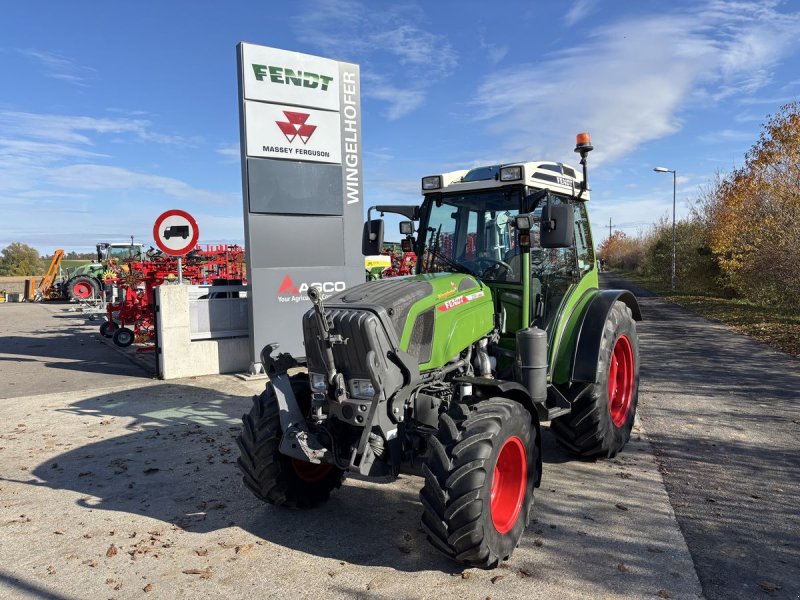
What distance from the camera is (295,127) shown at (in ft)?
29.7

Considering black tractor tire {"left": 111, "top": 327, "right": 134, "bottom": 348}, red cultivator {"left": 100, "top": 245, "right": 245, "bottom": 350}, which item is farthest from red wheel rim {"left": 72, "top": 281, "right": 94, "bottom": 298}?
black tractor tire {"left": 111, "top": 327, "right": 134, "bottom": 348}

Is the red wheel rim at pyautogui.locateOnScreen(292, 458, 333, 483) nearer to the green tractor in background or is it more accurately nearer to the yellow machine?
the green tractor in background

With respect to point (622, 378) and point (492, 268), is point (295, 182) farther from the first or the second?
point (622, 378)

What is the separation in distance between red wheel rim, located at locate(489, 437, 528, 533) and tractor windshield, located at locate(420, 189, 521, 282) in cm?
152

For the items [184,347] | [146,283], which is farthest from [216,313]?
[146,283]

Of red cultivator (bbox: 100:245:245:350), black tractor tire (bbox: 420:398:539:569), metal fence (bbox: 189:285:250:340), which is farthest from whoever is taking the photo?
red cultivator (bbox: 100:245:245:350)

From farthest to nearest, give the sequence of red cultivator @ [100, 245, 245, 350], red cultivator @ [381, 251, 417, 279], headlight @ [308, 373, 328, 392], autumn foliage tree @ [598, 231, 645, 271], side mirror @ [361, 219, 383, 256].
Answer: autumn foliage tree @ [598, 231, 645, 271], red cultivator @ [381, 251, 417, 279], red cultivator @ [100, 245, 245, 350], side mirror @ [361, 219, 383, 256], headlight @ [308, 373, 328, 392]

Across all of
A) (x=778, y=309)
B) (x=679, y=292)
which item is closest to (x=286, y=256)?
(x=778, y=309)

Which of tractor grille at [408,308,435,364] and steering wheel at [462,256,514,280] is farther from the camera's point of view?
steering wheel at [462,256,514,280]

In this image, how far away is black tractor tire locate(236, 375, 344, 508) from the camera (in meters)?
3.85

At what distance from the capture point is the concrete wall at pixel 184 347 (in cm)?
852

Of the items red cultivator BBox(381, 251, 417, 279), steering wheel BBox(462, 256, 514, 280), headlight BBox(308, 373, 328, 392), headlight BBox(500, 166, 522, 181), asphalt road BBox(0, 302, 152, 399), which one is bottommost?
asphalt road BBox(0, 302, 152, 399)

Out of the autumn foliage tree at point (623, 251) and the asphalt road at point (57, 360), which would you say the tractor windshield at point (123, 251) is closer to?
the asphalt road at point (57, 360)

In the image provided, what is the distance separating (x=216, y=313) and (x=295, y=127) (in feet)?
10.3
